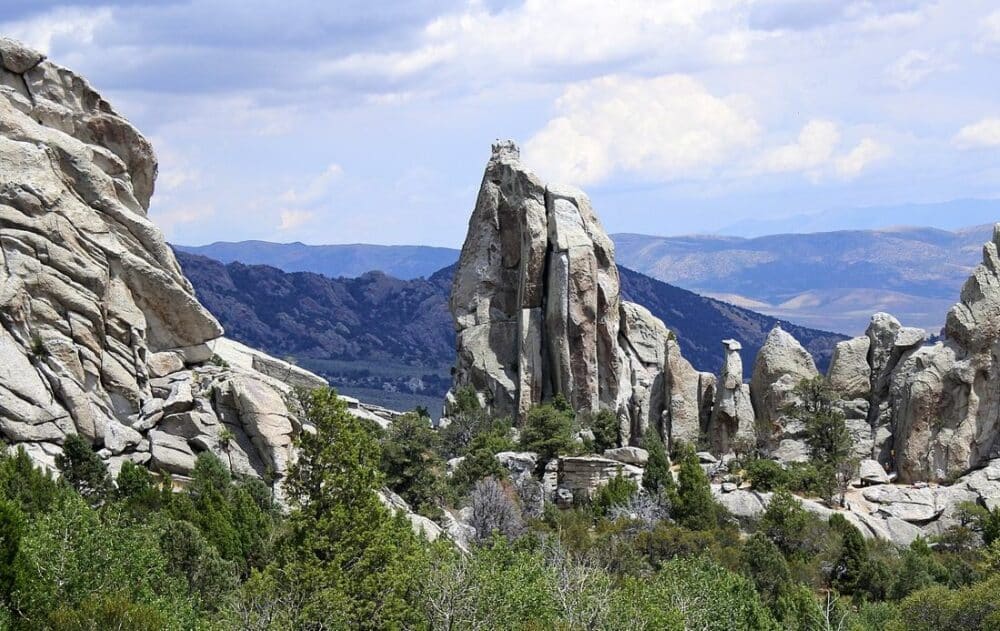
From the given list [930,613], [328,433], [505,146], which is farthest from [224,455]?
[505,146]

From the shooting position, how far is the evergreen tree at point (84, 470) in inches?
2388

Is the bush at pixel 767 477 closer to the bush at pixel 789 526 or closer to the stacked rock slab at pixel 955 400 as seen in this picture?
the bush at pixel 789 526

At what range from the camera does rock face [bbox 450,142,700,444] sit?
98875mm

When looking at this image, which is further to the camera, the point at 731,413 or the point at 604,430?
the point at 604,430

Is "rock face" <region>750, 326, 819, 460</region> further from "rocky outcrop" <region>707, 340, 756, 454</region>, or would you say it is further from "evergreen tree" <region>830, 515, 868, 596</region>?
"evergreen tree" <region>830, 515, 868, 596</region>

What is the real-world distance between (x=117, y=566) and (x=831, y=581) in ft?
125

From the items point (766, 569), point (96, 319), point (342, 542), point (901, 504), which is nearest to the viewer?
point (342, 542)

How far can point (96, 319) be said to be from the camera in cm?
7012

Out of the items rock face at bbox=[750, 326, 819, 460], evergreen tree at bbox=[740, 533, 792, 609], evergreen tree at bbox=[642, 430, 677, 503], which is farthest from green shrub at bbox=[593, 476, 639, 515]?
evergreen tree at bbox=[740, 533, 792, 609]

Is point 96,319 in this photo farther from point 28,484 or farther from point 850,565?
point 850,565

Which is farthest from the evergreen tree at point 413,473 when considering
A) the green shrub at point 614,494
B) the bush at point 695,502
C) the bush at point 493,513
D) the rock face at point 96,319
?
the bush at point 695,502

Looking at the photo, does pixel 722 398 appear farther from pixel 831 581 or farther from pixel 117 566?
pixel 117 566

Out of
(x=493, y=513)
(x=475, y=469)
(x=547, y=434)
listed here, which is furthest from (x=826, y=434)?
(x=493, y=513)

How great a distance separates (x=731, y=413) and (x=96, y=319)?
133 ft
